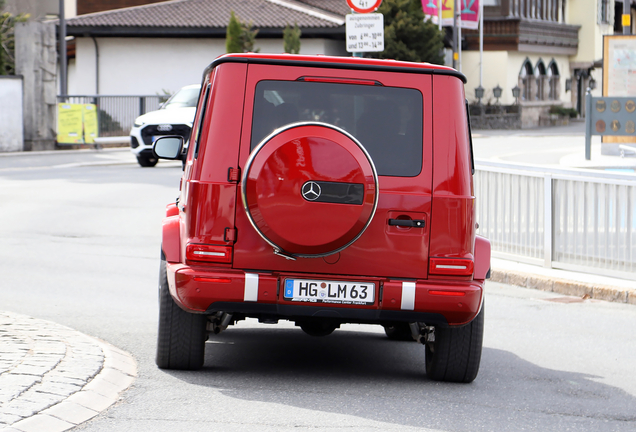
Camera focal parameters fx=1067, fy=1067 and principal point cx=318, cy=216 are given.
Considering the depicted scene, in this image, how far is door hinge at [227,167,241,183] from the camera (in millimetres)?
5730

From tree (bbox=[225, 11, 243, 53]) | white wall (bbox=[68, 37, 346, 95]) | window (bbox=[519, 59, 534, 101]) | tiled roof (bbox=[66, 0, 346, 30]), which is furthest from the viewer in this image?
window (bbox=[519, 59, 534, 101])

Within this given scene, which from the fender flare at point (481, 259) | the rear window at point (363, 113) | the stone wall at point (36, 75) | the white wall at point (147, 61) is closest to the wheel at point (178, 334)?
the rear window at point (363, 113)

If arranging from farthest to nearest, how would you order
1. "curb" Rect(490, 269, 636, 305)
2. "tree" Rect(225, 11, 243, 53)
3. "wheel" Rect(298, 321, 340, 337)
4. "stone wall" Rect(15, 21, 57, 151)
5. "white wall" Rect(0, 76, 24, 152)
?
"tree" Rect(225, 11, 243, 53)
"stone wall" Rect(15, 21, 57, 151)
"white wall" Rect(0, 76, 24, 152)
"curb" Rect(490, 269, 636, 305)
"wheel" Rect(298, 321, 340, 337)

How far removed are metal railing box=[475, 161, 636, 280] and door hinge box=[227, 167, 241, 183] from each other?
538cm

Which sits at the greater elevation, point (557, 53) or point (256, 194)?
point (557, 53)

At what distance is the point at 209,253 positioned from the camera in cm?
579

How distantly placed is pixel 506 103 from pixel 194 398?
155ft

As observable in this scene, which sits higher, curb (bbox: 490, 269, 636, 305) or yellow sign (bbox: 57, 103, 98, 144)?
yellow sign (bbox: 57, 103, 98, 144)

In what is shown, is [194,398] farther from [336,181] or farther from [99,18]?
[99,18]

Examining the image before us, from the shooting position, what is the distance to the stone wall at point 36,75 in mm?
31016

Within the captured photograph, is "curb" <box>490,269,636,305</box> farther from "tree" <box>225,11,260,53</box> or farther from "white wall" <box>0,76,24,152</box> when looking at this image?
"tree" <box>225,11,260,53</box>

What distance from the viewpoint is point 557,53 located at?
56906 mm

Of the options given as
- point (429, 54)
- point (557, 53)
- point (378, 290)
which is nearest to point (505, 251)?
point (378, 290)

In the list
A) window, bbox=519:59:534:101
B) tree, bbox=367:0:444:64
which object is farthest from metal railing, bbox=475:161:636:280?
window, bbox=519:59:534:101
